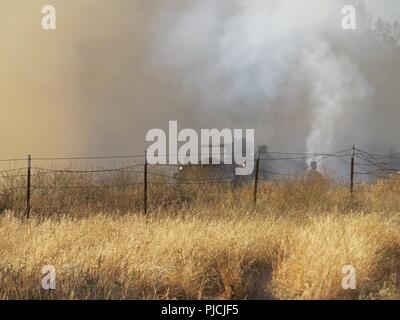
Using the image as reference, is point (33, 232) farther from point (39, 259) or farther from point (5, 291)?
point (5, 291)

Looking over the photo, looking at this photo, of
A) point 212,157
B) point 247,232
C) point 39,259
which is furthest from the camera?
point 212,157

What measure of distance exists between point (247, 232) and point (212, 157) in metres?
10.9

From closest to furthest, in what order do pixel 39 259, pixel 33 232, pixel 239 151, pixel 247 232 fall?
pixel 39 259 < pixel 247 232 < pixel 33 232 < pixel 239 151

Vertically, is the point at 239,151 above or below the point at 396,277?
above

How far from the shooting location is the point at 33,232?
21.7ft

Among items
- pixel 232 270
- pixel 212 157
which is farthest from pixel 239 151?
pixel 232 270

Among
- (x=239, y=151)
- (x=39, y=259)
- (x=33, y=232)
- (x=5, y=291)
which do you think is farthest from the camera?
(x=239, y=151)

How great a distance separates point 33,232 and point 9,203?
17.7 ft

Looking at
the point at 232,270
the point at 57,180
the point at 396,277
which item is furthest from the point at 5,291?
the point at 57,180

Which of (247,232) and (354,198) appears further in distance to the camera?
(354,198)
